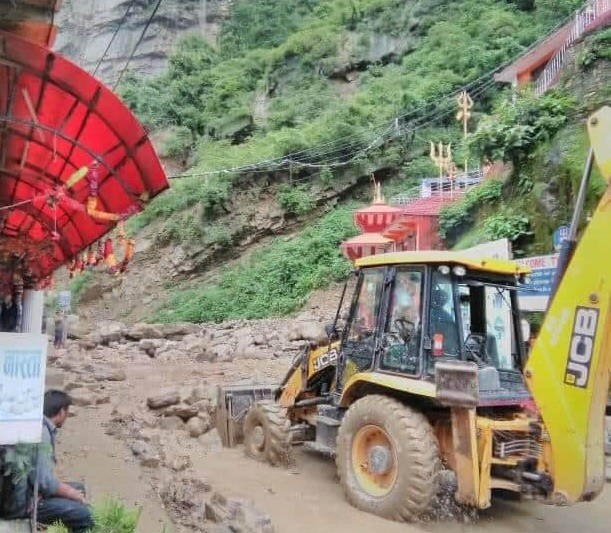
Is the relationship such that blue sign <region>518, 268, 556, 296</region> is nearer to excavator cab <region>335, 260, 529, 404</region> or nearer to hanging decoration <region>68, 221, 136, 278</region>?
excavator cab <region>335, 260, 529, 404</region>

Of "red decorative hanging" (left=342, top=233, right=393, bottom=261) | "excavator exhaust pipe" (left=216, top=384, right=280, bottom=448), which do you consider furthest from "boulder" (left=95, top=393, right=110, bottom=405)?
"red decorative hanging" (left=342, top=233, right=393, bottom=261)

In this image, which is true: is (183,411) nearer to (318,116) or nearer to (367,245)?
(367,245)

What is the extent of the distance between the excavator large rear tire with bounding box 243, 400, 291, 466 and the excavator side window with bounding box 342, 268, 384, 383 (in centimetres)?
108

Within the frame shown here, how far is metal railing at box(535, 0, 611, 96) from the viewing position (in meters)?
13.2

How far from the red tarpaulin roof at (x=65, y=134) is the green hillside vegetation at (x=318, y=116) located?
825 cm

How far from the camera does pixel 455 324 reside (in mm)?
4969

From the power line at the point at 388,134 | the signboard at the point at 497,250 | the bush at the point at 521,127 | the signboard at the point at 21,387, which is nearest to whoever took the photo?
the signboard at the point at 21,387

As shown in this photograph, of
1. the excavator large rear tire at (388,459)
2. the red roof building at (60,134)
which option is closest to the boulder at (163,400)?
the red roof building at (60,134)

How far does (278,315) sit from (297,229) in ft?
18.3

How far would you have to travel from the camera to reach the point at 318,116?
30047 mm

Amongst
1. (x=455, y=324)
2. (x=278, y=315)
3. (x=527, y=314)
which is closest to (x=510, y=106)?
(x=527, y=314)

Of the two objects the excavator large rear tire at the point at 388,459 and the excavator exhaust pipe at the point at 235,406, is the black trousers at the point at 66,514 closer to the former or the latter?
the excavator large rear tire at the point at 388,459

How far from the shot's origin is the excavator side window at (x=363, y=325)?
214 inches

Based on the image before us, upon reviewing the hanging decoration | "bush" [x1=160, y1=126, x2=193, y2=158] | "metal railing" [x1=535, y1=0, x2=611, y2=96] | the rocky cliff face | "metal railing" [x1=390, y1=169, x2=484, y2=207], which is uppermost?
the rocky cliff face
